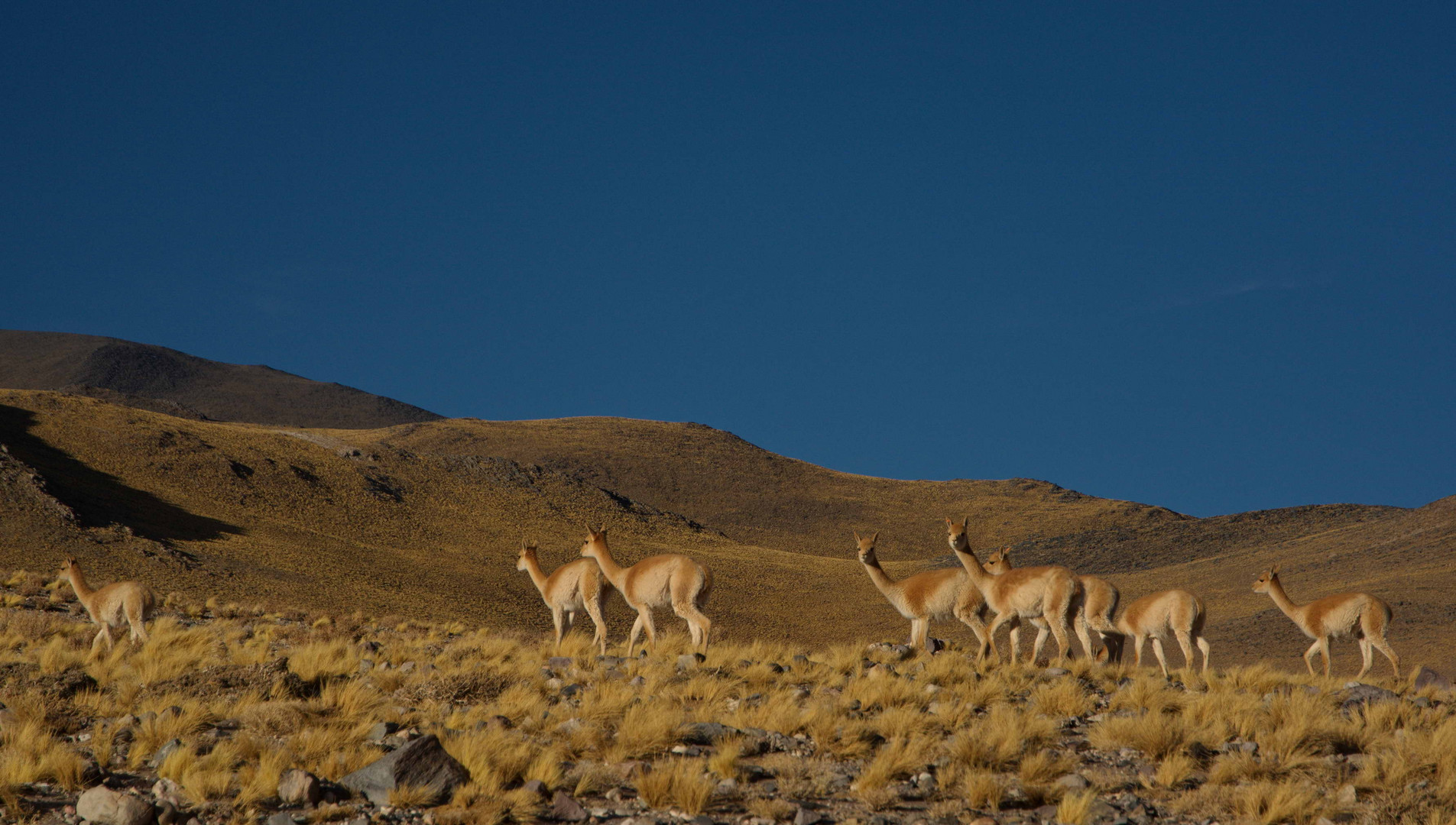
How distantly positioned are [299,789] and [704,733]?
3542 mm

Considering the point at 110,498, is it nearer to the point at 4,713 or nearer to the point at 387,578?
the point at 387,578

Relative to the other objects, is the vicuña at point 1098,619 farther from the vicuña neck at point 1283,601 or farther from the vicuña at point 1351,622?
the vicuña neck at point 1283,601

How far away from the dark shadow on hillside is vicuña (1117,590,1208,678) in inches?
1406

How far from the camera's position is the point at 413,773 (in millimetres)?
8164

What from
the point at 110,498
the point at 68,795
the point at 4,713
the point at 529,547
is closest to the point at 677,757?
the point at 68,795

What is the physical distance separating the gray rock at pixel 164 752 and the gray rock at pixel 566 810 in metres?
3.09

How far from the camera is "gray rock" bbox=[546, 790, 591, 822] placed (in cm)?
790

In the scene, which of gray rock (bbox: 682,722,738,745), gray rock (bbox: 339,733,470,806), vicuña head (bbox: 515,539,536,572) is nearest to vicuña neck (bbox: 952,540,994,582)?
vicuña head (bbox: 515,539,536,572)

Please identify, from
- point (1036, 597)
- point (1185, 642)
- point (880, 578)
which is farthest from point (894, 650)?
point (1185, 642)

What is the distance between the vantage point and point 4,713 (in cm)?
976

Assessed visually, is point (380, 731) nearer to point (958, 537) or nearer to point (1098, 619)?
point (958, 537)

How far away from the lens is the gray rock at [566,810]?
25.9 feet

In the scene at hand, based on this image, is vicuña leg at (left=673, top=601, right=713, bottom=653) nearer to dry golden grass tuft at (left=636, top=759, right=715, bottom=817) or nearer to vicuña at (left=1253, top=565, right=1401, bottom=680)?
dry golden grass tuft at (left=636, top=759, right=715, bottom=817)

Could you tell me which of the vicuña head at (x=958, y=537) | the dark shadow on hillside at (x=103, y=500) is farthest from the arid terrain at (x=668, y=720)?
the dark shadow on hillside at (x=103, y=500)
